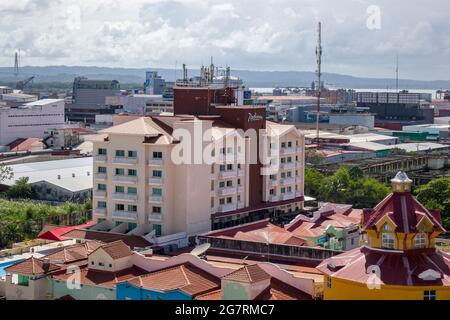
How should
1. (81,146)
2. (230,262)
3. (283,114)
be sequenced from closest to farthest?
1. (230,262)
2. (81,146)
3. (283,114)

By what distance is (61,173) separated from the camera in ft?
194

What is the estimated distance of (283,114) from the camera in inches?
5664

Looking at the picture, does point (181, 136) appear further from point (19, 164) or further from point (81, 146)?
point (81, 146)

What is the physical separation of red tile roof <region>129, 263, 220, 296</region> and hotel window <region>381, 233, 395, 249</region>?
220 inches

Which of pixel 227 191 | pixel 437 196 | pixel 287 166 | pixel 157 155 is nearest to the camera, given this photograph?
pixel 157 155

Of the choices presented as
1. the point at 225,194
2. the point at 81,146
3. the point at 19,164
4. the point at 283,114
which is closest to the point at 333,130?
the point at 283,114

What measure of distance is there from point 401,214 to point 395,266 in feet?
5.55

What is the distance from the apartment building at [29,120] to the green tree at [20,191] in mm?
38858

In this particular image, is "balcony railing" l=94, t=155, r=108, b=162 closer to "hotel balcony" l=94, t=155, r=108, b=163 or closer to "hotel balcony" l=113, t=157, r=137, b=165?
"hotel balcony" l=94, t=155, r=108, b=163

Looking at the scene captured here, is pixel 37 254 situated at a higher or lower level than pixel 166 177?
lower

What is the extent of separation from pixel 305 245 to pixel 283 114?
111779 mm

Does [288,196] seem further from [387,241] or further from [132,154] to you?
[387,241]

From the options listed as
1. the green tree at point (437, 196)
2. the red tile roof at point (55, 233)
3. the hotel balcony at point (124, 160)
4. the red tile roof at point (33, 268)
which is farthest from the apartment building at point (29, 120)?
the red tile roof at point (33, 268)

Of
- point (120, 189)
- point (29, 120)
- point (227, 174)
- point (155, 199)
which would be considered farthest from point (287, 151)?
point (29, 120)
